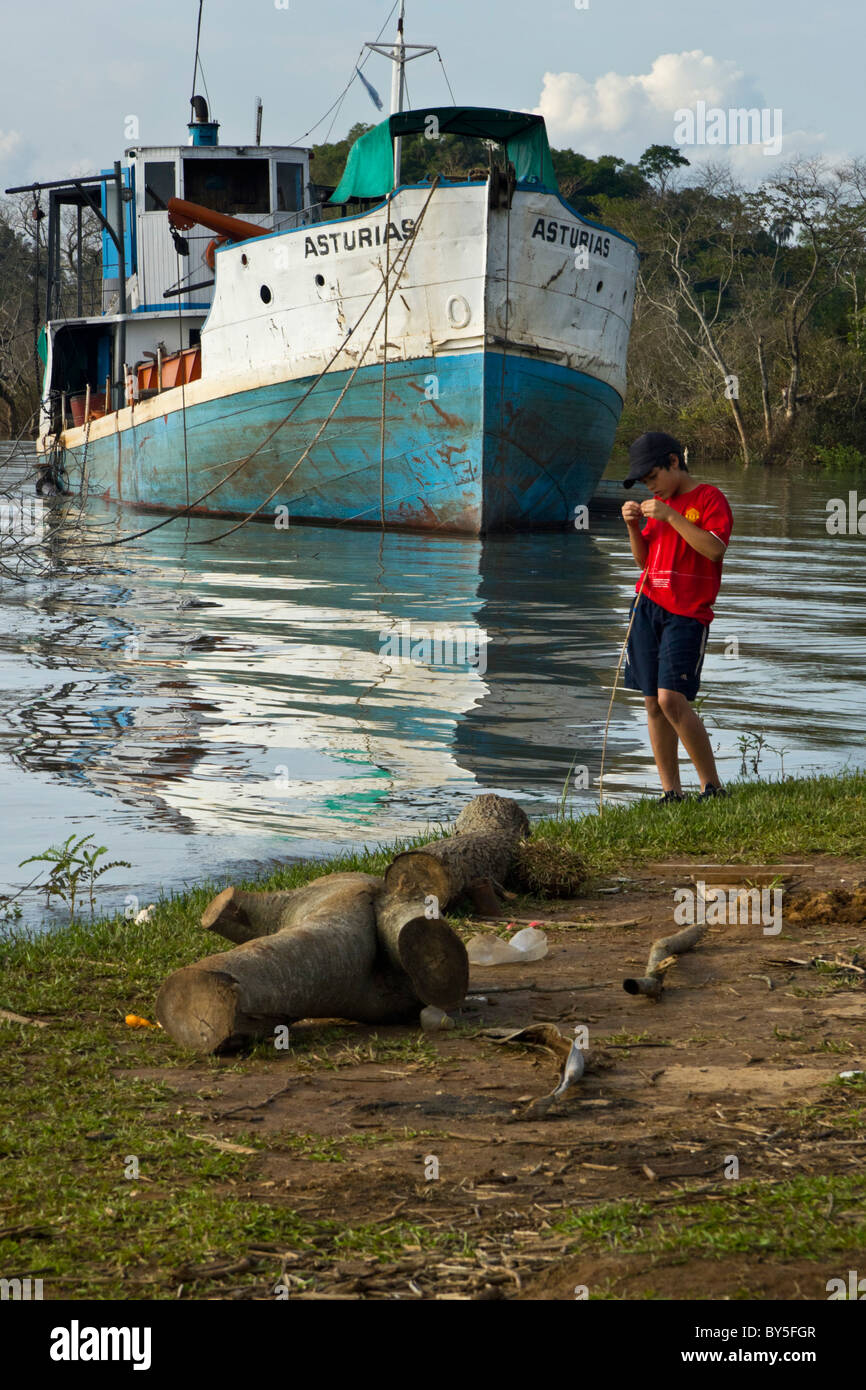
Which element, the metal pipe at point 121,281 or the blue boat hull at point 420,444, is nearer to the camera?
the blue boat hull at point 420,444

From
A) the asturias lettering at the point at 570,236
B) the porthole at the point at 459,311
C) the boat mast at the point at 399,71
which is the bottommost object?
the porthole at the point at 459,311

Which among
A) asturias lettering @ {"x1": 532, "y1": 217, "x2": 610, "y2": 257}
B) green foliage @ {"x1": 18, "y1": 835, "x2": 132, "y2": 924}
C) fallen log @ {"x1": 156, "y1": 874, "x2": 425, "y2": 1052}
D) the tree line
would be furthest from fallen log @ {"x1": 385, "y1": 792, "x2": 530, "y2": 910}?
the tree line

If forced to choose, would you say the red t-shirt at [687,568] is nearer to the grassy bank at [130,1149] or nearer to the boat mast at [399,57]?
the grassy bank at [130,1149]

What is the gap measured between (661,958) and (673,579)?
8.01 feet

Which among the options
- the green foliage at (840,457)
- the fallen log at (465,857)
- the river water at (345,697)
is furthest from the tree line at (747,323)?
the fallen log at (465,857)

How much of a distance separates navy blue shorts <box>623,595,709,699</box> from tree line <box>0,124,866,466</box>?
33.6m

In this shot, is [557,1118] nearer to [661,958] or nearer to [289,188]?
[661,958]

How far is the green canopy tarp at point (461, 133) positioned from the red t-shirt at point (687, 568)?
12.3m

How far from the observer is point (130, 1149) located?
10.5ft

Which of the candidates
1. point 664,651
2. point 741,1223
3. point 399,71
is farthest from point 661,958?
point 399,71

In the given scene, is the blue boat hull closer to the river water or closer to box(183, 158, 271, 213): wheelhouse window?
the river water

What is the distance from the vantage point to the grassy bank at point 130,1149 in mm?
2701

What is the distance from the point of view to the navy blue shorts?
654cm
